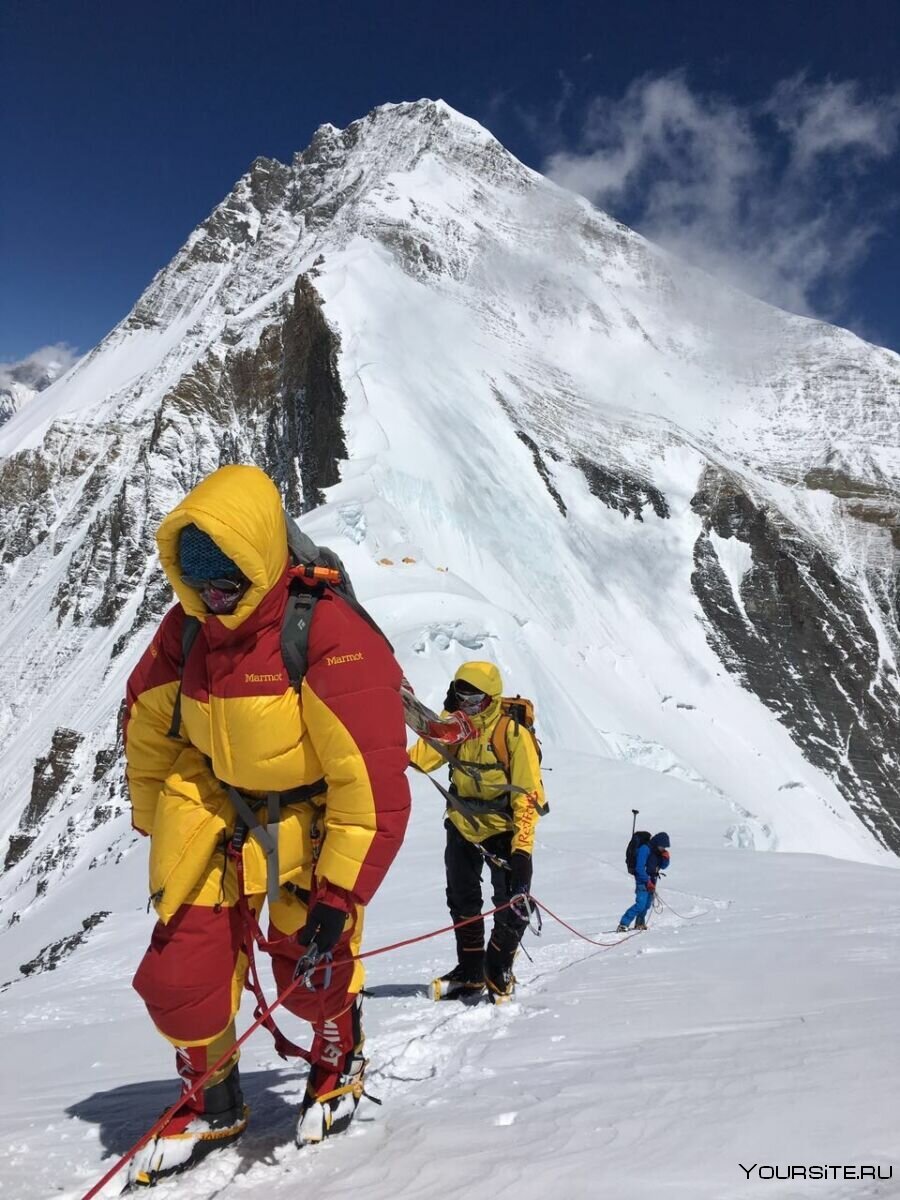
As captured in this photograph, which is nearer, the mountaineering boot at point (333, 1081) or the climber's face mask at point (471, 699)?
the mountaineering boot at point (333, 1081)

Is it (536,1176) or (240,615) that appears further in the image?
→ (240,615)

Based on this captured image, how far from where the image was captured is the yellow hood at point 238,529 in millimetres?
2617

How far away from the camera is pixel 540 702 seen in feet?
72.6

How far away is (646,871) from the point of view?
335 inches

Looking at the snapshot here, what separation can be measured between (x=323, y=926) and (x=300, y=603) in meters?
1.03

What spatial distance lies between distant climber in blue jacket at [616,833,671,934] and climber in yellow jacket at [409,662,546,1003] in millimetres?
3358

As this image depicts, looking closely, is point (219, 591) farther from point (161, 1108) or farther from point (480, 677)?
point (480, 677)

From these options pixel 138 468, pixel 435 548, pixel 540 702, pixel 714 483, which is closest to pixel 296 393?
pixel 138 468

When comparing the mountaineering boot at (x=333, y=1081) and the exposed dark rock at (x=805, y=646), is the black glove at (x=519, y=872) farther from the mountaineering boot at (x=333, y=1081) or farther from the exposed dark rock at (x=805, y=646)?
the exposed dark rock at (x=805, y=646)

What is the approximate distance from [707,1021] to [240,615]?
7.78 feet

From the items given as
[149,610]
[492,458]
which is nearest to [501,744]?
[492,458]

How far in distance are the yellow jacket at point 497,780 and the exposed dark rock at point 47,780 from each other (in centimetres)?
4524

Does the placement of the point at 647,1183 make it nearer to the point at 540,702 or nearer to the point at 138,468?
the point at 540,702

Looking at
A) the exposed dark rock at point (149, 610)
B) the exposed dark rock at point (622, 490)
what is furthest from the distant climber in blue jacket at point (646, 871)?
the exposed dark rock at point (149, 610)
